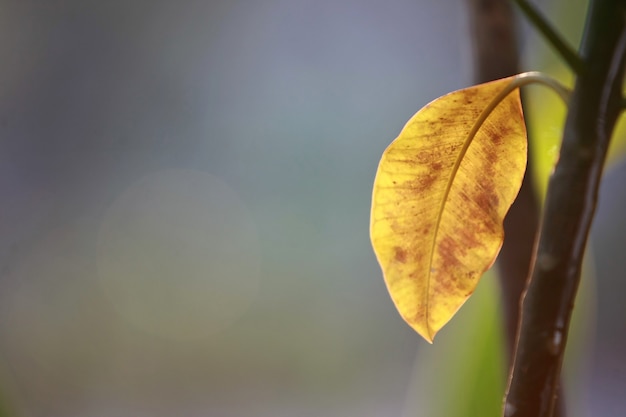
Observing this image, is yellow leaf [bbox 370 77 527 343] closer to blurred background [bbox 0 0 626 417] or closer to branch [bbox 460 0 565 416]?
branch [bbox 460 0 565 416]

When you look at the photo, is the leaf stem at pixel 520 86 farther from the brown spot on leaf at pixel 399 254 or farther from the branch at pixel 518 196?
the branch at pixel 518 196

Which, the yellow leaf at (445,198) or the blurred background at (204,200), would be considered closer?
the yellow leaf at (445,198)

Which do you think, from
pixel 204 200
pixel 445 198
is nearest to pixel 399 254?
pixel 445 198

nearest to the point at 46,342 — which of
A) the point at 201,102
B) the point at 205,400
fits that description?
the point at 205,400

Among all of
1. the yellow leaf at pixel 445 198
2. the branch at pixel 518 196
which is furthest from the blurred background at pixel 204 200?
the yellow leaf at pixel 445 198

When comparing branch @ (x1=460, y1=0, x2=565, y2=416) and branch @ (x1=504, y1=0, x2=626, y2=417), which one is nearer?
branch @ (x1=504, y1=0, x2=626, y2=417)

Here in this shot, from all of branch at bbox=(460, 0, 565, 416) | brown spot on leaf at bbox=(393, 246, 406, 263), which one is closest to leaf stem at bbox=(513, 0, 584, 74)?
brown spot on leaf at bbox=(393, 246, 406, 263)

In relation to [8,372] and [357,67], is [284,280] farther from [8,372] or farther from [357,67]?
[8,372]
